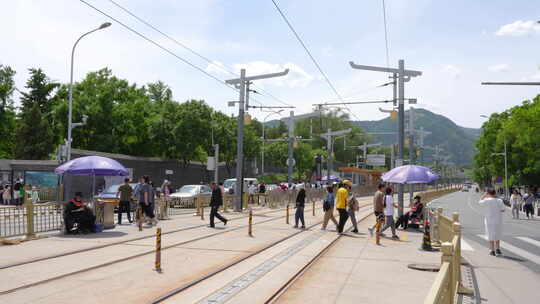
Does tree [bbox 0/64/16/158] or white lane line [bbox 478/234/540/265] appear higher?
Result: tree [bbox 0/64/16/158]

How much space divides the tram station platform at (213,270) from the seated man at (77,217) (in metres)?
0.44

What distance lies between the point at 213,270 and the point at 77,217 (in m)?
7.20

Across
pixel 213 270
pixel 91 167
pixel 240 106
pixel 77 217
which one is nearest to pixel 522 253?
pixel 213 270

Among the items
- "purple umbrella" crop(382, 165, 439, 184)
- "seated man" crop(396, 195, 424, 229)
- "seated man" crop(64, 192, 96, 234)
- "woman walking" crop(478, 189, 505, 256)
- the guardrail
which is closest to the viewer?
the guardrail

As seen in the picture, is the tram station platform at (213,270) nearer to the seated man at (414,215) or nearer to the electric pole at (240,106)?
the seated man at (414,215)

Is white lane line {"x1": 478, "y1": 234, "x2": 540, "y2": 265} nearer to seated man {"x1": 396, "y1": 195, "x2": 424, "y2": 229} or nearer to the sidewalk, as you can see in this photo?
the sidewalk

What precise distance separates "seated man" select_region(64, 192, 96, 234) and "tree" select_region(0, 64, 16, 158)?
48762mm

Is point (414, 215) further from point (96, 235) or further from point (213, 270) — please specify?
point (213, 270)

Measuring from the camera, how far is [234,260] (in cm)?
1084

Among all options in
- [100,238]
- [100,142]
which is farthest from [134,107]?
[100,238]

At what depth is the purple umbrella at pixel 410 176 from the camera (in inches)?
708

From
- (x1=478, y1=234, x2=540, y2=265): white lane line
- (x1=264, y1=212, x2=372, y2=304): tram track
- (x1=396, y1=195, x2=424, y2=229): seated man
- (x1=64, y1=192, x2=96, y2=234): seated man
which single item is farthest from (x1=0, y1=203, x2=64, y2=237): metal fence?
(x1=478, y1=234, x2=540, y2=265): white lane line

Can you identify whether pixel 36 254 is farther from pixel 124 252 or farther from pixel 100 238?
pixel 100 238

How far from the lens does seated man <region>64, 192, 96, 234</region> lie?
15.1 metres
